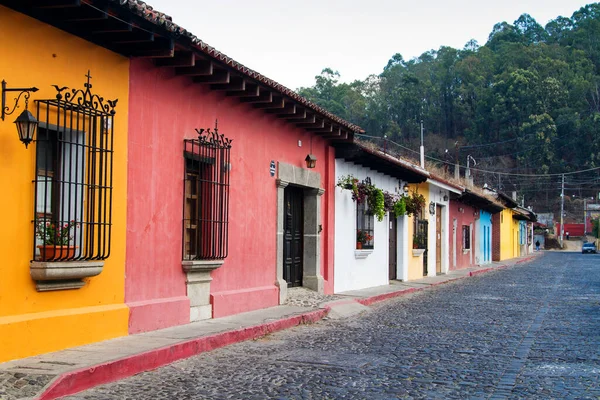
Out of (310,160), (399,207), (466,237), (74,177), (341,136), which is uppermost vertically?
(341,136)

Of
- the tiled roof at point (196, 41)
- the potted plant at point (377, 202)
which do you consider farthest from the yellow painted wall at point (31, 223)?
the potted plant at point (377, 202)

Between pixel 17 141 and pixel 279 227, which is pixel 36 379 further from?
pixel 279 227

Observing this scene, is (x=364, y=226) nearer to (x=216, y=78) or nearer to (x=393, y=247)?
(x=393, y=247)

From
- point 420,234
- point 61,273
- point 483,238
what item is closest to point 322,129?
point 61,273

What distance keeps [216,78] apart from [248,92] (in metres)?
1.01

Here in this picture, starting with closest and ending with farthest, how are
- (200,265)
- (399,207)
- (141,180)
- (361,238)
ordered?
(141,180) < (200,265) < (361,238) < (399,207)

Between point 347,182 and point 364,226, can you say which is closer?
point 347,182

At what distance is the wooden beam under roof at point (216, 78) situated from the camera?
9.90 meters

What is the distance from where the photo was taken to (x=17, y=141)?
267 inches

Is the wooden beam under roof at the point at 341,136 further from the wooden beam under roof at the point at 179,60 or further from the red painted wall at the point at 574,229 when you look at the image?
the red painted wall at the point at 574,229

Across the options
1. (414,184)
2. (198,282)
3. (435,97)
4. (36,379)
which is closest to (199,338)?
(198,282)

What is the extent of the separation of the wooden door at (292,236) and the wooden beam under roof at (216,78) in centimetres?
439

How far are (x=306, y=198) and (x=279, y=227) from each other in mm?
1897

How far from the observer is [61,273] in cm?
708
